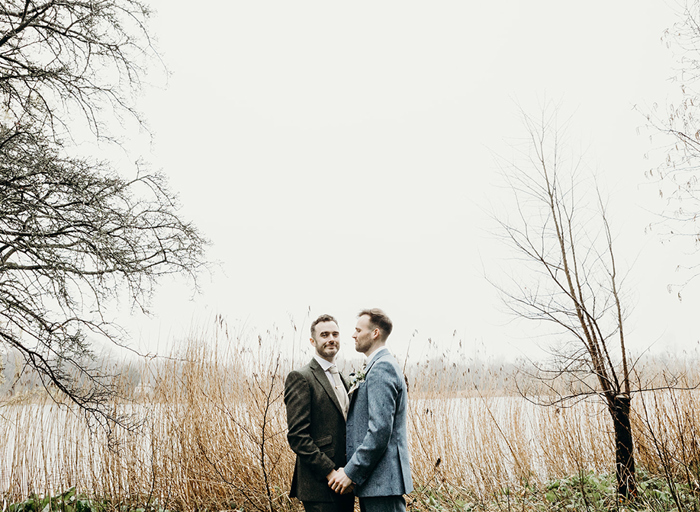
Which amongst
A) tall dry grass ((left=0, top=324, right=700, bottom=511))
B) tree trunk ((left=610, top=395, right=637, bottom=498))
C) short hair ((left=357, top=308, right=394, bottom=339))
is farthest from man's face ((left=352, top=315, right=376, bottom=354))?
tree trunk ((left=610, top=395, right=637, bottom=498))

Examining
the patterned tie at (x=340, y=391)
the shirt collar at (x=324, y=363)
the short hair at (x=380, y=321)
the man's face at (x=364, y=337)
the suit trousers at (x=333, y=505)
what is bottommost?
the suit trousers at (x=333, y=505)

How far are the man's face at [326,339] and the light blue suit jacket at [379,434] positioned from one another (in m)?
0.28

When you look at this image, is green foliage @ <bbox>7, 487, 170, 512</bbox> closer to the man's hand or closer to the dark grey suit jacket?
the dark grey suit jacket

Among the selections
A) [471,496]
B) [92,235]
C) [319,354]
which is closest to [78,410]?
[92,235]

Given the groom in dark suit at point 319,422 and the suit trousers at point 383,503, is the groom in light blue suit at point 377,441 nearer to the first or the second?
the suit trousers at point 383,503

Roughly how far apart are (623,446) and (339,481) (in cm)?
297

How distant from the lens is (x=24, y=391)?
4.69 metres

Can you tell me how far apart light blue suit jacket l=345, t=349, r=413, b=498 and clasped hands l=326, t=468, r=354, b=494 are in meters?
0.05

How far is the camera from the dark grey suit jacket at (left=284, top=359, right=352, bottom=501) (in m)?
2.36

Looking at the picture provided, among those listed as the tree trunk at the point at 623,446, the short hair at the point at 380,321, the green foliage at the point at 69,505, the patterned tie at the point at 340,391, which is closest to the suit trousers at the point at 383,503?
the patterned tie at the point at 340,391

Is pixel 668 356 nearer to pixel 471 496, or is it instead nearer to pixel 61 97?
pixel 471 496

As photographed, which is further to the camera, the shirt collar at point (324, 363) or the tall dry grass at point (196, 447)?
the tall dry grass at point (196, 447)

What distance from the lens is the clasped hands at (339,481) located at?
2.25 m

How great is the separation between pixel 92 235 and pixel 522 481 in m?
5.21
